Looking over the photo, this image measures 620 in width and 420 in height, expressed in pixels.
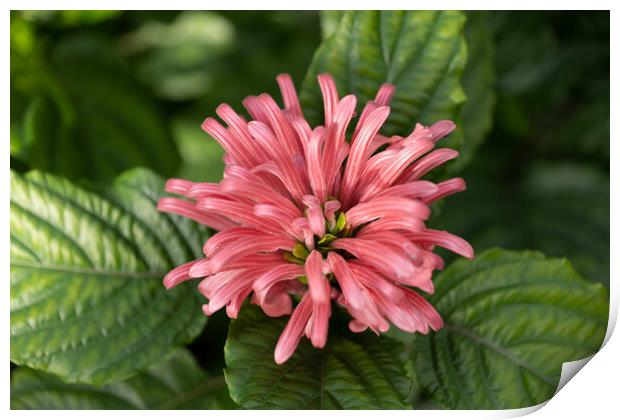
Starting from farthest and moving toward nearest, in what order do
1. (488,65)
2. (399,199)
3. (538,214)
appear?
1. (538,214)
2. (488,65)
3. (399,199)

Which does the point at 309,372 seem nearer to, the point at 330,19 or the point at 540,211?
the point at 330,19

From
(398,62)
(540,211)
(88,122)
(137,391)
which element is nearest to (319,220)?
(398,62)

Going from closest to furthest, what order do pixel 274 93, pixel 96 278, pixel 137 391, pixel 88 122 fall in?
pixel 96 278
pixel 137 391
pixel 88 122
pixel 274 93

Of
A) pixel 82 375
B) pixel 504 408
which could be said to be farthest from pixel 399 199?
pixel 82 375

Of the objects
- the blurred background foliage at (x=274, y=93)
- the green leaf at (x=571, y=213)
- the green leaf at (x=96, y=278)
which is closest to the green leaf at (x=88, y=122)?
the blurred background foliage at (x=274, y=93)

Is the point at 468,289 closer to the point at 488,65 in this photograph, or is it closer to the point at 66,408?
the point at 488,65

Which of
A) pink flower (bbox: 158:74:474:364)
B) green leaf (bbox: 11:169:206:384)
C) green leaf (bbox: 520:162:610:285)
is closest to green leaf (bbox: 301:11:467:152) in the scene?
pink flower (bbox: 158:74:474:364)
